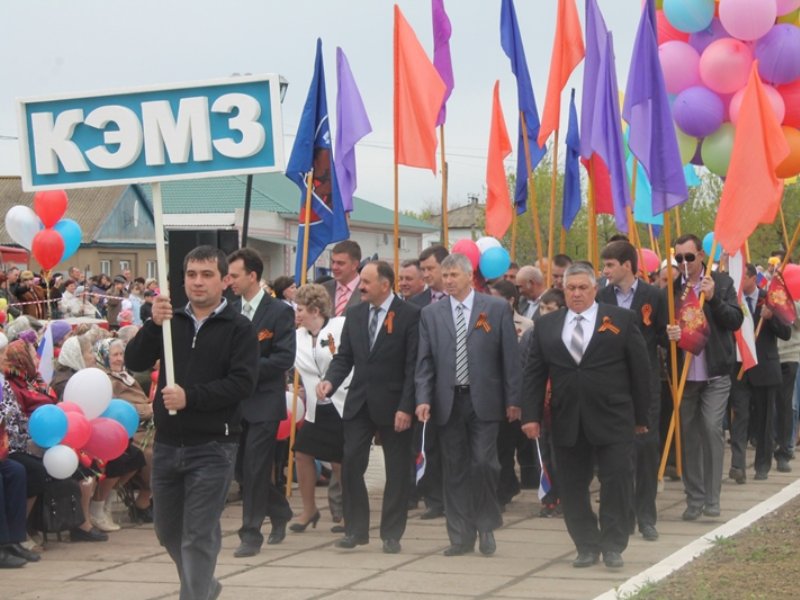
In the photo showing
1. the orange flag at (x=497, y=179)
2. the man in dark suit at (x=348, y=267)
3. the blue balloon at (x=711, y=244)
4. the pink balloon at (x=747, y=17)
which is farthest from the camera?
the orange flag at (x=497, y=179)

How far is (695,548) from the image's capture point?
9.41m

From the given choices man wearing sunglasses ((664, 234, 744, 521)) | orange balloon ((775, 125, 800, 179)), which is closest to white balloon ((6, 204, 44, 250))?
orange balloon ((775, 125, 800, 179))

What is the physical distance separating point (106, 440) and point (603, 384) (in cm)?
396

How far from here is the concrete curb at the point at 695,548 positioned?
8.09 m

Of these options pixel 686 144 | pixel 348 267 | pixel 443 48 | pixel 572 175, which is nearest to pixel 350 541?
pixel 348 267

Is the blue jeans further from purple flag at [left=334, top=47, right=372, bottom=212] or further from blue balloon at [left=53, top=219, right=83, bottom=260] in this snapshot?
blue balloon at [left=53, top=219, right=83, bottom=260]

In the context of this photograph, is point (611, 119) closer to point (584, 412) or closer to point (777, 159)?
point (777, 159)

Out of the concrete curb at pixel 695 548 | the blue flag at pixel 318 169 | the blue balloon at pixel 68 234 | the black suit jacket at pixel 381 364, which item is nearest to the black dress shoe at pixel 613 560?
the concrete curb at pixel 695 548

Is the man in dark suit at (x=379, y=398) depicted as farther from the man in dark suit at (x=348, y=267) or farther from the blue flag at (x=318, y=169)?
the blue flag at (x=318, y=169)

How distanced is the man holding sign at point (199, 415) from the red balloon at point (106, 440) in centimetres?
355

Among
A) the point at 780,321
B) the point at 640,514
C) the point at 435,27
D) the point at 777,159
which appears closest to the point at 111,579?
the point at 640,514

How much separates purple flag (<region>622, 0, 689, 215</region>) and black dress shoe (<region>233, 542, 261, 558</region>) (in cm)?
519

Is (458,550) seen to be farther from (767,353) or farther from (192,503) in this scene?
(767,353)

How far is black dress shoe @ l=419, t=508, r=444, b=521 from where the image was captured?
12.1 metres
